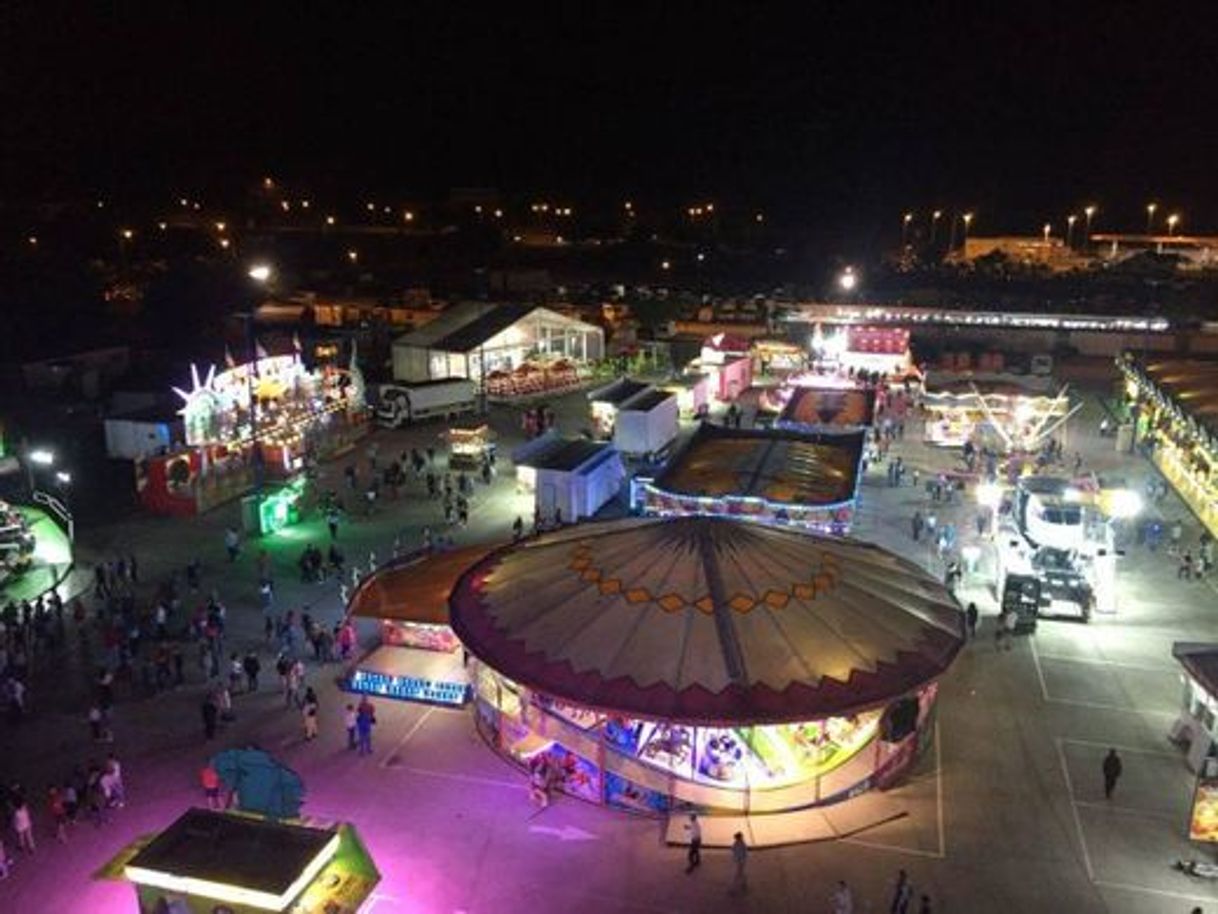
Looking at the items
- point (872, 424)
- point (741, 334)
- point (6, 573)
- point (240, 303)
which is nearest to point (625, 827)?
point (6, 573)

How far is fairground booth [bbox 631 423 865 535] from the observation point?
28.5 m

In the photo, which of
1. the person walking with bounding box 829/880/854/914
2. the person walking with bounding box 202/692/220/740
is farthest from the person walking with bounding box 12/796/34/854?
the person walking with bounding box 829/880/854/914

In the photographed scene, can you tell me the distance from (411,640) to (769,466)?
12646 mm

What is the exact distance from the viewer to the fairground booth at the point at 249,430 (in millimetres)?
36594

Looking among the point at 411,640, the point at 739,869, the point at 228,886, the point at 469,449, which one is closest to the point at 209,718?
the point at 411,640

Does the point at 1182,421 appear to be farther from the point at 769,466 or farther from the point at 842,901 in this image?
the point at 842,901

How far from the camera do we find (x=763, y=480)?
30.1 meters

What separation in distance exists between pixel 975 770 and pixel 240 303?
66.7 m

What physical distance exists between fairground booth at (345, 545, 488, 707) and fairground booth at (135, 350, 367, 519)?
14.1 m

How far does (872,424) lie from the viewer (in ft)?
144

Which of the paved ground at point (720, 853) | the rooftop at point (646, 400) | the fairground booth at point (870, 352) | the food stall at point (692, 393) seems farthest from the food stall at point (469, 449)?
the fairground booth at point (870, 352)

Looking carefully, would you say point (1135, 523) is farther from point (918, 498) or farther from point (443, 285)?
point (443, 285)

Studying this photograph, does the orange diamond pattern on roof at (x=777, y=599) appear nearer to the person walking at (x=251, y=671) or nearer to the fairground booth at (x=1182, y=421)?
the person walking at (x=251, y=671)

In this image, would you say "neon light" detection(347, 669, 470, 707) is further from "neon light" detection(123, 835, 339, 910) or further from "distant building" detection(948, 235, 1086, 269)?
"distant building" detection(948, 235, 1086, 269)
